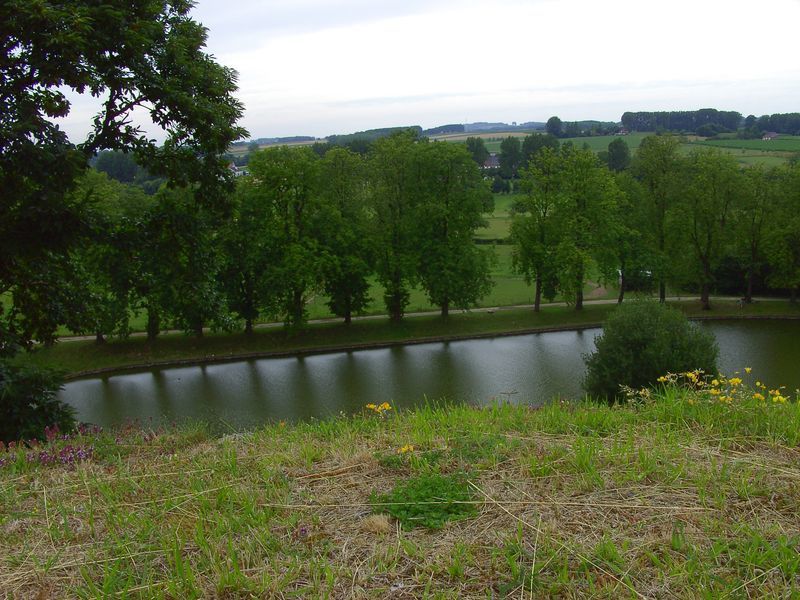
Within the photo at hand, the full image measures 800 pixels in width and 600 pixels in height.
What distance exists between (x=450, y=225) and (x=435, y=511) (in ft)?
94.8

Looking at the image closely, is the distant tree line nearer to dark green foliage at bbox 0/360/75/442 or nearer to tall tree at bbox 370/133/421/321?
tall tree at bbox 370/133/421/321

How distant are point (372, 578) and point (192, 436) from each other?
10.6 ft

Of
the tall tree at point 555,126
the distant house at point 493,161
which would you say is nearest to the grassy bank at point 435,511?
the distant house at point 493,161

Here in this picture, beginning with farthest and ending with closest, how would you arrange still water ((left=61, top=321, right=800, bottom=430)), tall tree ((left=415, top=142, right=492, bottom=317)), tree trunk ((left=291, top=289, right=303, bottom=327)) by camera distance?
tall tree ((left=415, top=142, right=492, bottom=317)), tree trunk ((left=291, top=289, right=303, bottom=327)), still water ((left=61, top=321, right=800, bottom=430))

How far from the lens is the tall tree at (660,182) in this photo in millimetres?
35000

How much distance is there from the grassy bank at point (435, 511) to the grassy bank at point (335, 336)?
24812 millimetres

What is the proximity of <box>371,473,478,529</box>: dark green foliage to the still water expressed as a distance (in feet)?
49.3

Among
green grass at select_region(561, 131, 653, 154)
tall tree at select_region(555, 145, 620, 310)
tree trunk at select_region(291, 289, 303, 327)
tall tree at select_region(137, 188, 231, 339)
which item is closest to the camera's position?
tall tree at select_region(137, 188, 231, 339)

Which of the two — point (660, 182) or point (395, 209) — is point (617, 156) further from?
Result: point (395, 209)

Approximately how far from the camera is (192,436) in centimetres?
610

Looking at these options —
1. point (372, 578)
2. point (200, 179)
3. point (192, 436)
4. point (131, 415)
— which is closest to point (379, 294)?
point (131, 415)

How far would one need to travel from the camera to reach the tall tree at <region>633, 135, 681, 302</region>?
3500 cm

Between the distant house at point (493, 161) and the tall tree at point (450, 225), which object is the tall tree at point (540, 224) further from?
the distant house at point (493, 161)

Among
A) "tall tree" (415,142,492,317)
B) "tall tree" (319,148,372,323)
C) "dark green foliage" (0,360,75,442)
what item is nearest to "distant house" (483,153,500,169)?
"tall tree" (415,142,492,317)
